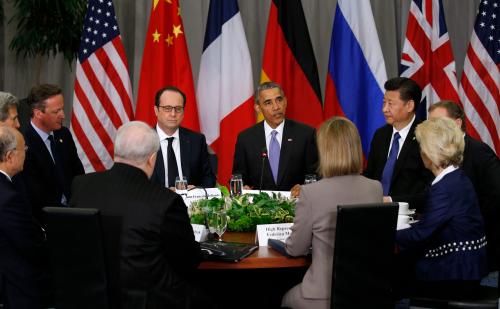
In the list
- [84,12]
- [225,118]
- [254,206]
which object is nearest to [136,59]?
[84,12]

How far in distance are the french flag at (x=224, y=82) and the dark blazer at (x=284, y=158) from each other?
957 millimetres

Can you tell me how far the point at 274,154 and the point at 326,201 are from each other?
205 centimetres

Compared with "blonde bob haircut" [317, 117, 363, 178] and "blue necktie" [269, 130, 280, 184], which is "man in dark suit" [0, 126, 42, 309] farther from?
"blue necktie" [269, 130, 280, 184]

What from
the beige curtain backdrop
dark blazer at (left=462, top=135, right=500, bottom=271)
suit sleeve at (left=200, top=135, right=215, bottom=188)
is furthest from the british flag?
suit sleeve at (left=200, top=135, right=215, bottom=188)

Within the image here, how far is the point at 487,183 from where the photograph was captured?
385 centimetres

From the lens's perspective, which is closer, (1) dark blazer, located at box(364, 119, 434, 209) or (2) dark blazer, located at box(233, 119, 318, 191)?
(1) dark blazer, located at box(364, 119, 434, 209)

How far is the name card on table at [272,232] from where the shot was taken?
3115 millimetres

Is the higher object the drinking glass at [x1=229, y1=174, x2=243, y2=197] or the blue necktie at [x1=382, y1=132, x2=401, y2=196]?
the blue necktie at [x1=382, y1=132, x2=401, y2=196]

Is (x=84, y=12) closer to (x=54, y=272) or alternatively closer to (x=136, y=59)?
(x=136, y=59)

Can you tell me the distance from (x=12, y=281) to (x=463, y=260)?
212 cm

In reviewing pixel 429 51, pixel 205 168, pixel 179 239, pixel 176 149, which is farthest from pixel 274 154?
pixel 179 239

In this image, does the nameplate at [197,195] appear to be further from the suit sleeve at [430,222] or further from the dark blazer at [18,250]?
the suit sleeve at [430,222]

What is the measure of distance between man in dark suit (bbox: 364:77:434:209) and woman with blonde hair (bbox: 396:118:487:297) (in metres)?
0.86

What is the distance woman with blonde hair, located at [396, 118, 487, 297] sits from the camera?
3.11 m
